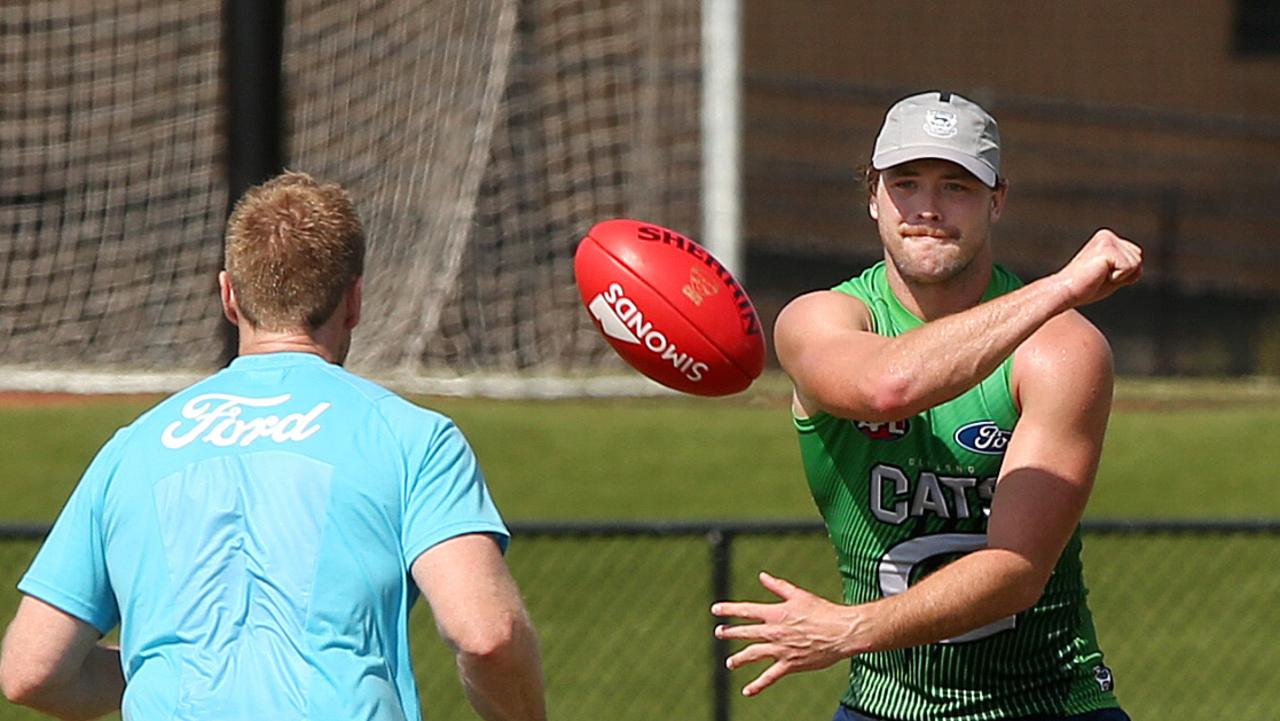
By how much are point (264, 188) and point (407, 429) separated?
55 cm

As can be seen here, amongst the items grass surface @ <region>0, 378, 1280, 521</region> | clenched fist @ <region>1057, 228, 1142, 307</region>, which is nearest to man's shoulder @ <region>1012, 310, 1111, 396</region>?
clenched fist @ <region>1057, 228, 1142, 307</region>

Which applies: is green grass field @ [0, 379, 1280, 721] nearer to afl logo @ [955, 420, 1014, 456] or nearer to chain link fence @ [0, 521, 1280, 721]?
chain link fence @ [0, 521, 1280, 721]

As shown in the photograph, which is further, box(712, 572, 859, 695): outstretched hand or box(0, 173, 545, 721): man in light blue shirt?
box(712, 572, 859, 695): outstretched hand

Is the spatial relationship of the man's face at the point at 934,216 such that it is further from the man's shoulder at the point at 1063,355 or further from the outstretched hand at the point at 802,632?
the outstretched hand at the point at 802,632

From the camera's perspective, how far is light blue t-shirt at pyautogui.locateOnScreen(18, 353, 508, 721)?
3506 mm

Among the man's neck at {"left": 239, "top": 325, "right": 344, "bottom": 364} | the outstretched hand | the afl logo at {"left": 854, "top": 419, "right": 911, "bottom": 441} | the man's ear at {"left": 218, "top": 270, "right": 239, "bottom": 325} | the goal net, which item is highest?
the man's ear at {"left": 218, "top": 270, "right": 239, "bottom": 325}

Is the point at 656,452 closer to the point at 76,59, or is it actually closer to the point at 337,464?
the point at 76,59

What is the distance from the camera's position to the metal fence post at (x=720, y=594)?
7.07m

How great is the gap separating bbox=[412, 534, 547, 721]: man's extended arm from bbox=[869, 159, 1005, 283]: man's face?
1242 millimetres

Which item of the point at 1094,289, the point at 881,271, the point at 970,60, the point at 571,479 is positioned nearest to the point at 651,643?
the point at 571,479

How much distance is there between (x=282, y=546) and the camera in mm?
3512

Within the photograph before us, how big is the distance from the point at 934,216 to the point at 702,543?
570 centimetres

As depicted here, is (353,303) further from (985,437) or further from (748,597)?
(748,597)

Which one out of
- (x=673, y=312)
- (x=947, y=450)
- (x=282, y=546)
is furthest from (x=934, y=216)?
(x=282, y=546)
